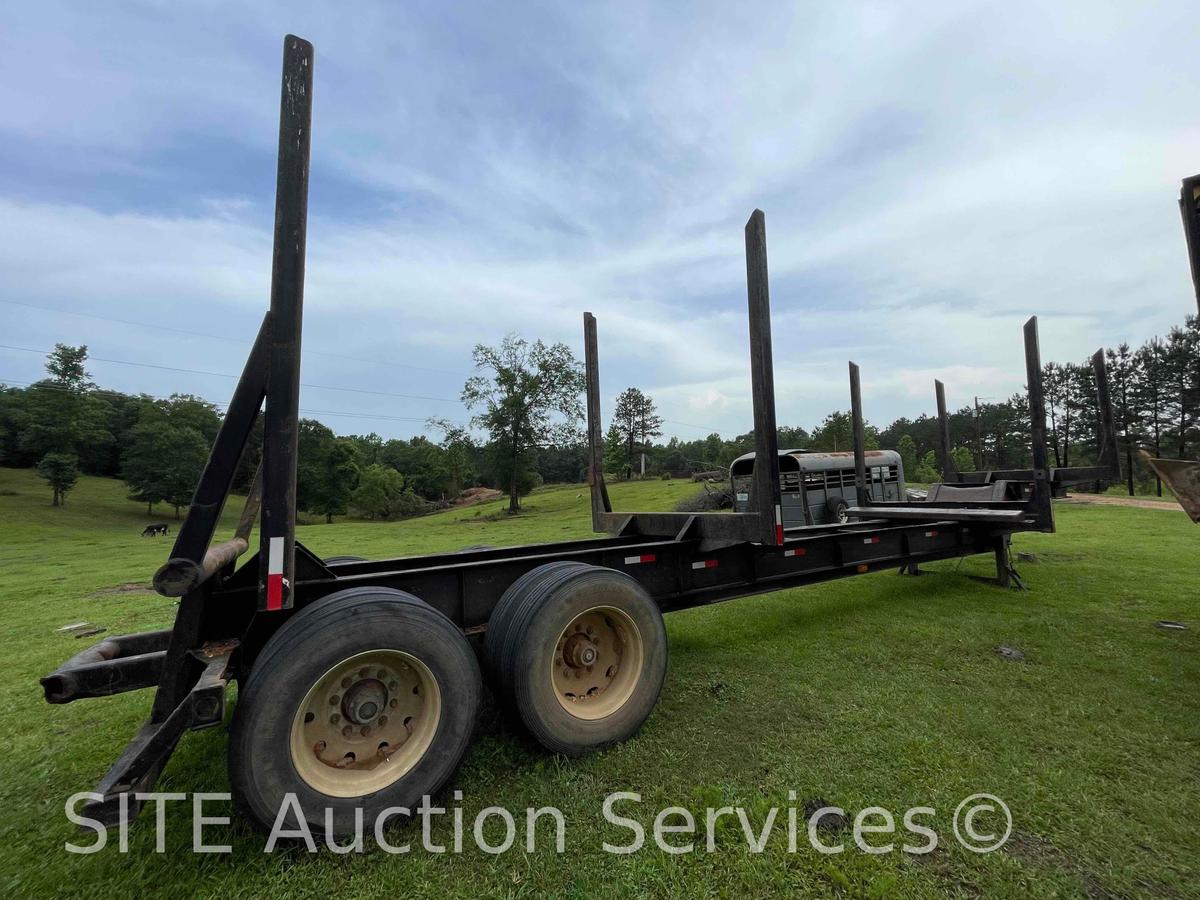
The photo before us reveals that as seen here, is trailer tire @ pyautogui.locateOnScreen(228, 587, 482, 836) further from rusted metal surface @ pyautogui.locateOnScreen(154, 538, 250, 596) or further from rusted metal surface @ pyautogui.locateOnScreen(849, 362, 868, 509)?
rusted metal surface @ pyautogui.locateOnScreen(849, 362, 868, 509)

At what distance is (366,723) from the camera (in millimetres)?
2467

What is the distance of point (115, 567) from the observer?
40.9 ft

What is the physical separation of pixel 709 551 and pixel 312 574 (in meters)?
2.94

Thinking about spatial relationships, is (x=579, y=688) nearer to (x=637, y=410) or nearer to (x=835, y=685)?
(x=835, y=685)

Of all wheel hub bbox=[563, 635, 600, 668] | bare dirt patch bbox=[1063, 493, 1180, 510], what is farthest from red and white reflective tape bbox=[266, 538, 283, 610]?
bare dirt patch bbox=[1063, 493, 1180, 510]

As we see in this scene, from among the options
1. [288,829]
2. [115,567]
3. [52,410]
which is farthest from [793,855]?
[52,410]

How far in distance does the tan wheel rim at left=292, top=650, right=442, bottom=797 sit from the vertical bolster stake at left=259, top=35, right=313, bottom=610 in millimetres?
480

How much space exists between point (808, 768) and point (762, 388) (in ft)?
8.13

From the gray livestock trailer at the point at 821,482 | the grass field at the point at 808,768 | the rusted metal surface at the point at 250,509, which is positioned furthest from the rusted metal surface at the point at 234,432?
the gray livestock trailer at the point at 821,482

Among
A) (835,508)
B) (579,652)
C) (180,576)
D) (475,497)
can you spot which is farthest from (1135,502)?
(475,497)

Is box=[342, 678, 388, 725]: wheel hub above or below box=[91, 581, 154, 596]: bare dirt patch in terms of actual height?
above

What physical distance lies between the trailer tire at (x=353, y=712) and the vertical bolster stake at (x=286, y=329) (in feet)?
0.98

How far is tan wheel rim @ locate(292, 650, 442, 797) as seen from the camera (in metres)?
2.38

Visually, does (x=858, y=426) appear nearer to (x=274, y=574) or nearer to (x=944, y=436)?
(x=944, y=436)
